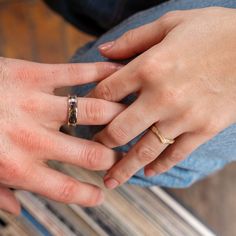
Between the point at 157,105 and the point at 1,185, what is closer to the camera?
the point at 157,105

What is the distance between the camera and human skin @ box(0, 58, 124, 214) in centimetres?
62

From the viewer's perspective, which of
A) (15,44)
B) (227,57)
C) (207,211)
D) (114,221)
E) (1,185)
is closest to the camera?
(227,57)

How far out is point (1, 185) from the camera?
2.30ft

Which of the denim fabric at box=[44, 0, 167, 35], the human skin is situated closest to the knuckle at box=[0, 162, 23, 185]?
the human skin

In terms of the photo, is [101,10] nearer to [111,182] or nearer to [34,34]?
[111,182]

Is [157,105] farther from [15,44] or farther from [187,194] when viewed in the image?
[15,44]

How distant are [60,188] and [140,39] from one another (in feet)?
0.78

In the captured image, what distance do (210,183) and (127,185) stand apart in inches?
24.5

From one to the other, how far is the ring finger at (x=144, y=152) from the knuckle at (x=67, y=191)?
6 cm

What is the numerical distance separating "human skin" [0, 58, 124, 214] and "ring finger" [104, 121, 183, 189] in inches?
0.8

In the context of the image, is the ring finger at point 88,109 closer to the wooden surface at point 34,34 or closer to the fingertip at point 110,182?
the fingertip at point 110,182

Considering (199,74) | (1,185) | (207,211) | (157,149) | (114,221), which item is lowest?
(207,211)

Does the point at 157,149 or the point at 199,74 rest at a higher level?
the point at 199,74

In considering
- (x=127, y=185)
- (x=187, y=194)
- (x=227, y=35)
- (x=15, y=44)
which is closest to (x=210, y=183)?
(x=187, y=194)
